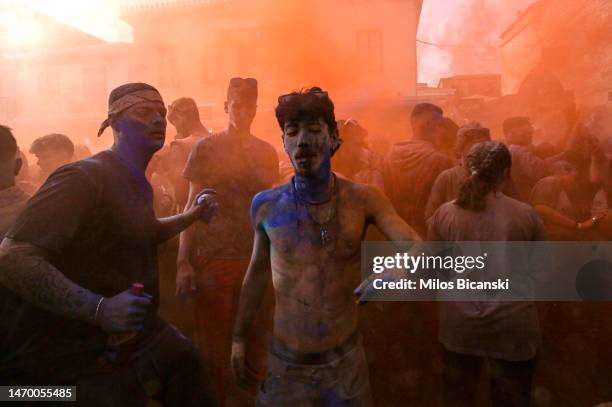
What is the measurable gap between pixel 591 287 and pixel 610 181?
1.09 m

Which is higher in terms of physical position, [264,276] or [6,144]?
[6,144]

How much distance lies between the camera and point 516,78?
50.7 ft

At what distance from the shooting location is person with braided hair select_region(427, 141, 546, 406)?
2678 millimetres

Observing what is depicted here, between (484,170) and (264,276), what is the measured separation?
5.04ft

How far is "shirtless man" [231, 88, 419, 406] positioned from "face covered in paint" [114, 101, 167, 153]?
81 centimetres

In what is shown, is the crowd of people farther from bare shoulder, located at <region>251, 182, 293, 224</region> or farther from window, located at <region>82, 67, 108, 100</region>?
window, located at <region>82, 67, 108, 100</region>

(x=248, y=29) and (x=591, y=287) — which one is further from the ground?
(x=248, y=29)

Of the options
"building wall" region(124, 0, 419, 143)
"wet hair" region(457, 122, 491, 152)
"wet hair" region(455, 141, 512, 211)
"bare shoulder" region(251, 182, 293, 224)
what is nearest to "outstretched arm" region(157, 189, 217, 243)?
"bare shoulder" region(251, 182, 293, 224)

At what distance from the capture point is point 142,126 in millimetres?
2465

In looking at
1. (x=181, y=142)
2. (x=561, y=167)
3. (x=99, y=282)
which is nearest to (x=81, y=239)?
(x=99, y=282)

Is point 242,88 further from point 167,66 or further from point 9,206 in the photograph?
point 167,66

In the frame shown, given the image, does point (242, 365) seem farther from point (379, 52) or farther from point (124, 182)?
point (379, 52)

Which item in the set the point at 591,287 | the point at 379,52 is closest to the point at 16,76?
the point at 379,52

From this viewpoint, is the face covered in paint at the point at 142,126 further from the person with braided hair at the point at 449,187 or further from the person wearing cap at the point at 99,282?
the person with braided hair at the point at 449,187
